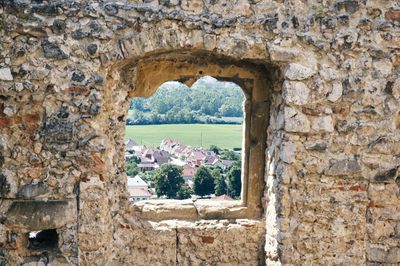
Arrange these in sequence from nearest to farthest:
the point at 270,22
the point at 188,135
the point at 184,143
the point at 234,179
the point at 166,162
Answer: the point at 270,22, the point at 234,179, the point at 166,162, the point at 184,143, the point at 188,135

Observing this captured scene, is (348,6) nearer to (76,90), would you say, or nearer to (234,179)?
(76,90)

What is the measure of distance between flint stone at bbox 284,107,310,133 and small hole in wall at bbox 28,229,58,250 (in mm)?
2155

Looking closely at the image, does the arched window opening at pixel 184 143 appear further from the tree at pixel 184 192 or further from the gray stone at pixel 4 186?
the gray stone at pixel 4 186

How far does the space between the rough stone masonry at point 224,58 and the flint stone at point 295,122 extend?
1cm

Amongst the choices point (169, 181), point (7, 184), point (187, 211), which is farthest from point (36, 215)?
point (169, 181)

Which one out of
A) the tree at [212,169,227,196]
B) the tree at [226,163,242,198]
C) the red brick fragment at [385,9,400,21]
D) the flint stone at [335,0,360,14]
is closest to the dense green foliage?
the tree at [212,169,227,196]

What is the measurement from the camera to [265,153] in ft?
15.0

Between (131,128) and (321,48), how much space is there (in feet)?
74.5

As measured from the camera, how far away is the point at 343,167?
3994 millimetres

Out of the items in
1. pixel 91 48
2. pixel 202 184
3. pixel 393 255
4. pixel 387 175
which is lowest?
pixel 393 255

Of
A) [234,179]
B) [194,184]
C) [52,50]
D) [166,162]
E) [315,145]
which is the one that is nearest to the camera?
[52,50]

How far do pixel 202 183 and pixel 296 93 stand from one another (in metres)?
3.72

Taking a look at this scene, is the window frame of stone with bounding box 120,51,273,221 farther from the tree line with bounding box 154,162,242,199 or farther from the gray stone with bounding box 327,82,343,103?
the tree line with bounding box 154,162,242,199

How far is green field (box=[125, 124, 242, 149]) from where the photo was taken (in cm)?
2180
